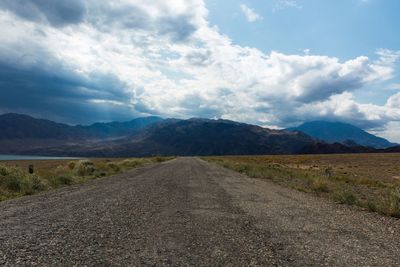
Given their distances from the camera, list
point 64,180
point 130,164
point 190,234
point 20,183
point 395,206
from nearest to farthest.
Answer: point 190,234 → point 395,206 → point 20,183 → point 64,180 → point 130,164

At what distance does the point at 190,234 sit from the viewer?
29.4 ft

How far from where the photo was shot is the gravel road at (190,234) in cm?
687

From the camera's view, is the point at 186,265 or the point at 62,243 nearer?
the point at 186,265

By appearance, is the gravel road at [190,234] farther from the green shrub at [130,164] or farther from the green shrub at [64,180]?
the green shrub at [130,164]

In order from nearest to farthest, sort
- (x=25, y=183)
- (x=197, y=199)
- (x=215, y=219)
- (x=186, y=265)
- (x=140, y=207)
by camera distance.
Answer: (x=186, y=265) < (x=215, y=219) < (x=140, y=207) < (x=197, y=199) < (x=25, y=183)

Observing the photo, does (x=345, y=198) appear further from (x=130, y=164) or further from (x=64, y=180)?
(x=130, y=164)

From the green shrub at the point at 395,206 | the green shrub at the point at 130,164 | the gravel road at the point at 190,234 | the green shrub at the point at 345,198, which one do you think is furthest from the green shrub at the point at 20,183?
the green shrub at the point at 130,164

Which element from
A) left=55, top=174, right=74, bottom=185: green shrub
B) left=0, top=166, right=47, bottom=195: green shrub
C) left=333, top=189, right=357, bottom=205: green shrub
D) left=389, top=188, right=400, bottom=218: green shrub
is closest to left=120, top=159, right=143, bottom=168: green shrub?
left=55, top=174, right=74, bottom=185: green shrub

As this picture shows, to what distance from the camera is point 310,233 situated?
9.38 m

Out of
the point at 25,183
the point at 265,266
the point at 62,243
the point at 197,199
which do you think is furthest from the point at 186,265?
the point at 25,183

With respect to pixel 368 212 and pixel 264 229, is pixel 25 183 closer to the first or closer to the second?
pixel 264 229

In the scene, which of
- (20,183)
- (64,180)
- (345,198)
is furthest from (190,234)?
(64,180)

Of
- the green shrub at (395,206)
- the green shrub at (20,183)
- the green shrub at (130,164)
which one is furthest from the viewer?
the green shrub at (130,164)

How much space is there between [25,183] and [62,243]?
43.1ft
